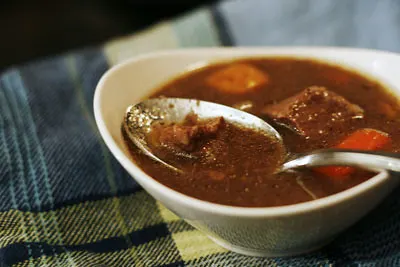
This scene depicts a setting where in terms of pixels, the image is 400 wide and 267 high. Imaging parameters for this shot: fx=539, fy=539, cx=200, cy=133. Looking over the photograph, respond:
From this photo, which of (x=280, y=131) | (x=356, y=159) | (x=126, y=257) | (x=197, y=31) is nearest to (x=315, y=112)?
(x=280, y=131)

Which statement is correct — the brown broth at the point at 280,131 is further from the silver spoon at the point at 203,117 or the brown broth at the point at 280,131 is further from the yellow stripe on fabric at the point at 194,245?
the yellow stripe on fabric at the point at 194,245

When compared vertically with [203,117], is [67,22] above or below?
below

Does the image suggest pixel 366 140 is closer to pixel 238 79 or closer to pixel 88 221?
pixel 238 79

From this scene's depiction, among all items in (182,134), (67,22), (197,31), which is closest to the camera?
(182,134)

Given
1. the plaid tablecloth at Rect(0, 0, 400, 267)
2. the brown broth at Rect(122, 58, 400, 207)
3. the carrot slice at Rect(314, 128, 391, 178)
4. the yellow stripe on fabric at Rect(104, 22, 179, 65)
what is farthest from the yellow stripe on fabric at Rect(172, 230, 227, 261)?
the yellow stripe on fabric at Rect(104, 22, 179, 65)

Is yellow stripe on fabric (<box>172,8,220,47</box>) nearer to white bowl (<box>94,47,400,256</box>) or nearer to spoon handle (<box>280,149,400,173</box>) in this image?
white bowl (<box>94,47,400,256</box>)
